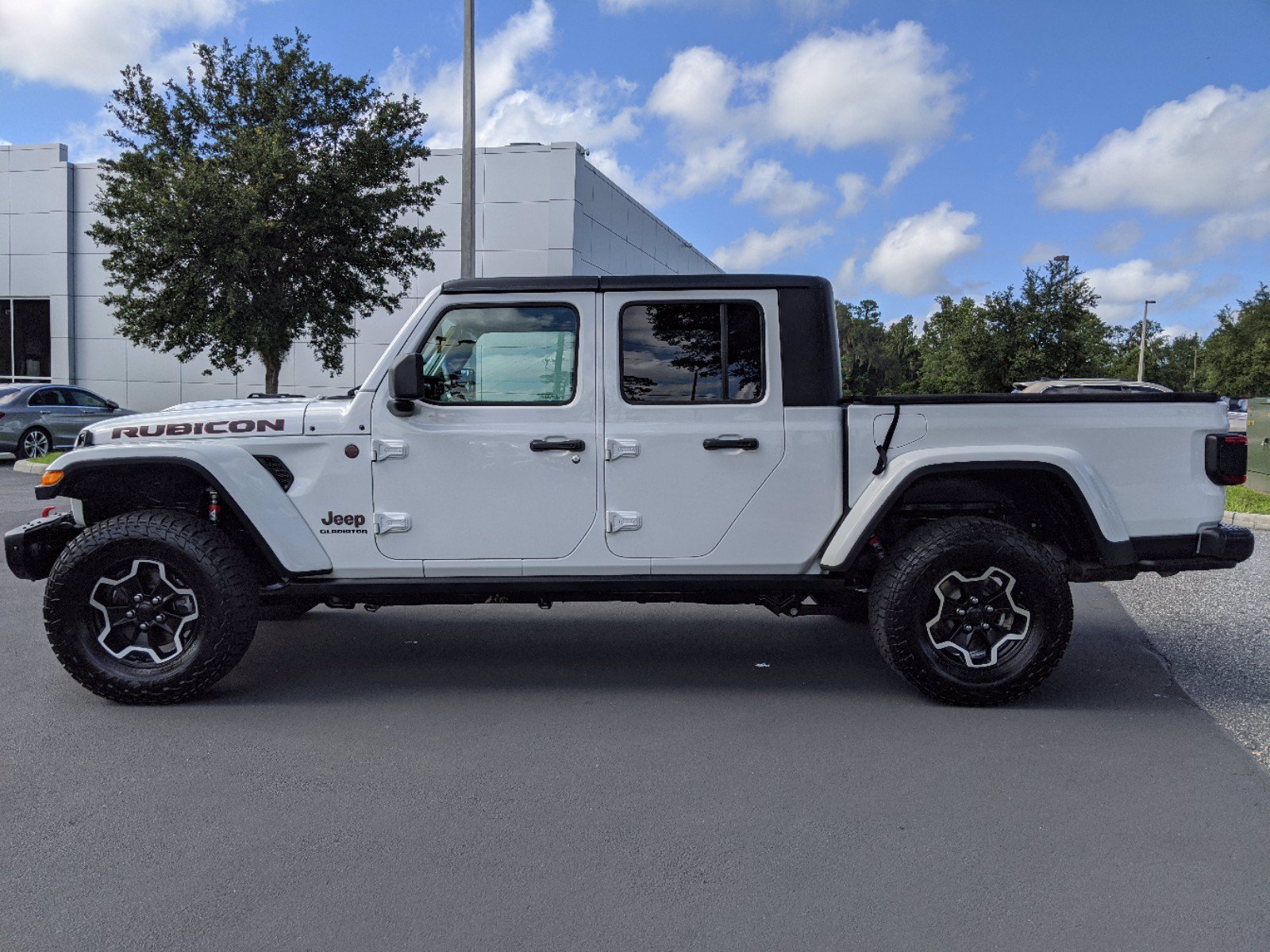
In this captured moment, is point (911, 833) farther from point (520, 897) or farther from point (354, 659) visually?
point (354, 659)

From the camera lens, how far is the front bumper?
480cm

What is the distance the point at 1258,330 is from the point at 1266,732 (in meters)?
50.7

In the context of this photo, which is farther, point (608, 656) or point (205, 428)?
point (608, 656)

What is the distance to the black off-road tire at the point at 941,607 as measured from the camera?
15.1 ft

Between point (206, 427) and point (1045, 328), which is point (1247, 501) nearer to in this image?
point (206, 427)

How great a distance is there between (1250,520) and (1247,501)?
1.77m

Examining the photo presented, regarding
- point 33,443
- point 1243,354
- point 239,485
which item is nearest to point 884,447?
point 239,485

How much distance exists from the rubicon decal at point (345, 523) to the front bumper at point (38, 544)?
130 centimetres

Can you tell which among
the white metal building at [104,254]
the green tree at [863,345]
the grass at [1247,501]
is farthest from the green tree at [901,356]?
the grass at [1247,501]

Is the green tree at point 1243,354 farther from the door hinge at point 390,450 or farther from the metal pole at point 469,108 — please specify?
the door hinge at point 390,450

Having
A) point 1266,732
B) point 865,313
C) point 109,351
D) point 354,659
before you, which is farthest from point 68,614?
point 865,313

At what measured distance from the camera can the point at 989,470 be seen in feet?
15.1

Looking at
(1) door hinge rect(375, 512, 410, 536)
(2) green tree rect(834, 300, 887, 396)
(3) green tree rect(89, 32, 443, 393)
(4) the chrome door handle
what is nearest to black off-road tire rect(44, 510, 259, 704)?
(1) door hinge rect(375, 512, 410, 536)

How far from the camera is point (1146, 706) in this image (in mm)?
4762
